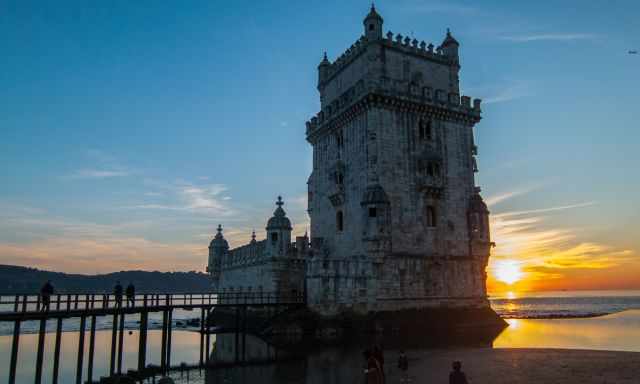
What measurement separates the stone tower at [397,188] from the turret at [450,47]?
112mm

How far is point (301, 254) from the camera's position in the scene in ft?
145

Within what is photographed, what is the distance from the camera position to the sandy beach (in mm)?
19875

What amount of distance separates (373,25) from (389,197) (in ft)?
49.0

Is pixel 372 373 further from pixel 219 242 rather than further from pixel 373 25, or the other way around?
pixel 219 242

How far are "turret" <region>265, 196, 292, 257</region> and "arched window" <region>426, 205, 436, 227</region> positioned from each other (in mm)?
12246

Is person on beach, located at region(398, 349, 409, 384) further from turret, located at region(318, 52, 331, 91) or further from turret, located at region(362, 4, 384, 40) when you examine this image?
turret, located at region(318, 52, 331, 91)

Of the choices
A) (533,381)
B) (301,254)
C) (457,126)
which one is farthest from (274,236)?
(533,381)

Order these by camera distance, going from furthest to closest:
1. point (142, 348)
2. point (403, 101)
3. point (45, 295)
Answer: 1. point (403, 101)
2. point (142, 348)
3. point (45, 295)

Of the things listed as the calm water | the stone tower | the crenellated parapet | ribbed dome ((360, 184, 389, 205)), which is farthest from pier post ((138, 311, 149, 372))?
the crenellated parapet

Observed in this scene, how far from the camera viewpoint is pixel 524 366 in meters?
22.8

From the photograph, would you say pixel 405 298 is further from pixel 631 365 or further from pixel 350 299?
pixel 631 365

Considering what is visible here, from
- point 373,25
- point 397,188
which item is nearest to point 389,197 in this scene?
point 397,188

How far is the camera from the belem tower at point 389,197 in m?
36.8

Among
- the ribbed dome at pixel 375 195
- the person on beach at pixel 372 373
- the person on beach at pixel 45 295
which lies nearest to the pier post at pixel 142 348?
the person on beach at pixel 45 295
